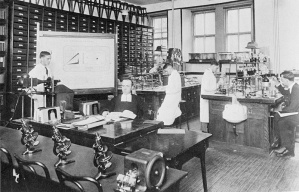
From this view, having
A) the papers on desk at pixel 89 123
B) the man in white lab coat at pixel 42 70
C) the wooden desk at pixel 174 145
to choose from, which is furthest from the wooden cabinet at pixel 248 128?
the man in white lab coat at pixel 42 70

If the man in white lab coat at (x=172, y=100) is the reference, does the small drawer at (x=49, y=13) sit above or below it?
above

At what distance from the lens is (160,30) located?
10.3 m

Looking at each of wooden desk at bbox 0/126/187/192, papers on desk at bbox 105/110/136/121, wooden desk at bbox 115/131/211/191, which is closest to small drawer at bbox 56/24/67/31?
papers on desk at bbox 105/110/136/121

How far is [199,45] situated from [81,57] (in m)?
5.16

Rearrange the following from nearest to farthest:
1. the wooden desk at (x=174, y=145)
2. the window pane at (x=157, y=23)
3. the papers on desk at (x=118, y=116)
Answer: the wooden desk at (x=174, y=145)
the papers on desk at (x=118, y=116)
the window pane at (x=157, y=23)

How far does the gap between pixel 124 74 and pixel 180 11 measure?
2.91 metres

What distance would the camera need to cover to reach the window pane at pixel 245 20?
8.37 m

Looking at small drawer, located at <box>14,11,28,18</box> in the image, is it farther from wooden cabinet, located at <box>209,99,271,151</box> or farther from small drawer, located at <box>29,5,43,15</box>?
wooden cabinet, located at <box>209,99,271,151</box>

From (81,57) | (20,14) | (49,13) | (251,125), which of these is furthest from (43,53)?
(251,125)

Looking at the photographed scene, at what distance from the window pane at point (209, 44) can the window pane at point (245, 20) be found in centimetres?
99

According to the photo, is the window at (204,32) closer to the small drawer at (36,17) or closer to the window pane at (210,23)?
the window pane at (210,23)

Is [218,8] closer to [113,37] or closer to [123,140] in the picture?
[113,37]

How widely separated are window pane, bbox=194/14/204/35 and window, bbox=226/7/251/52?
0.90 meters

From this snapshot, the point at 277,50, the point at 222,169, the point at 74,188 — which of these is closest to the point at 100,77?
the point at 222,169
